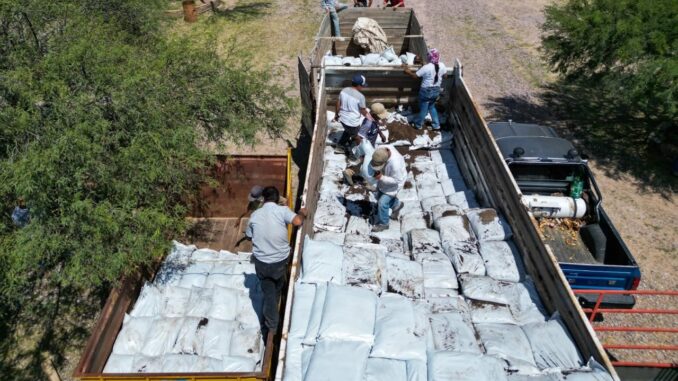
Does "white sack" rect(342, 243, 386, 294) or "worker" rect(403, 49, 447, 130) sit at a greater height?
"worker" rect(403, 49, 447, 130)

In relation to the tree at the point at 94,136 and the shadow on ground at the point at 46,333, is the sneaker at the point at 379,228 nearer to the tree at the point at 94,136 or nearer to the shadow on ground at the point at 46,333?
the tree at the point at 94,136

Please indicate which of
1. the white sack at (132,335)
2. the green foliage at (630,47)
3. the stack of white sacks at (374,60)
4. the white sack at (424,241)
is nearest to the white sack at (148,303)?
the white sack at (132,335)

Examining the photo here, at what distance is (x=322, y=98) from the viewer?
8.41 metres

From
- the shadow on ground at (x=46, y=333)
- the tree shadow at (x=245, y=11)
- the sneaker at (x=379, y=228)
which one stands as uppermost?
the sneaker at (x=379, y=228)

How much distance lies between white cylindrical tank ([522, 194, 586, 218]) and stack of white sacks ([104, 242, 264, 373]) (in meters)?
4.29

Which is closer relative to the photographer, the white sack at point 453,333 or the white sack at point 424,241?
the white sack at point 453,333

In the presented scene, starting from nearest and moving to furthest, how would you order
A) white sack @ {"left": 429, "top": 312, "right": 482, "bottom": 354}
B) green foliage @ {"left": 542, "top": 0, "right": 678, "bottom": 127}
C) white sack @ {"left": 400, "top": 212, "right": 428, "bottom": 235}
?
1. white sack @ {"left": 429, "top": 312, "right": 482, "bottom": 354}
2. white sack @ {"left": 400, "top": 212, "right": 428, "bottom": 235}
3. green foliage @ {"left": 542, "top": 0, "right": 678, "bottom": 127}

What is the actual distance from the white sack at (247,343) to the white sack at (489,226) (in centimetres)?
312

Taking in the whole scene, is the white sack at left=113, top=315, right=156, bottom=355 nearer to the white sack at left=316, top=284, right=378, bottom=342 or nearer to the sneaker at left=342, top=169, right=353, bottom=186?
the white sack at left=316, top=284, right=378, bottom=342

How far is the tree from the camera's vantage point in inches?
191

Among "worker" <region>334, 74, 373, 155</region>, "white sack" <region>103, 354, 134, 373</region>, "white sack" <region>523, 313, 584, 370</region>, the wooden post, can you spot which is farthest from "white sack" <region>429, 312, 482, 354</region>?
the wooden post

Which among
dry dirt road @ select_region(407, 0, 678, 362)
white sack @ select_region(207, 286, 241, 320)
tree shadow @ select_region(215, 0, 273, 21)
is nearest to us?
white sack @ select_region(207, 286, 241, 320)

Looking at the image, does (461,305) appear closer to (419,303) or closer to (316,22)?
(419,303)

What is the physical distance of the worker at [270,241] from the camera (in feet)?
16.5
